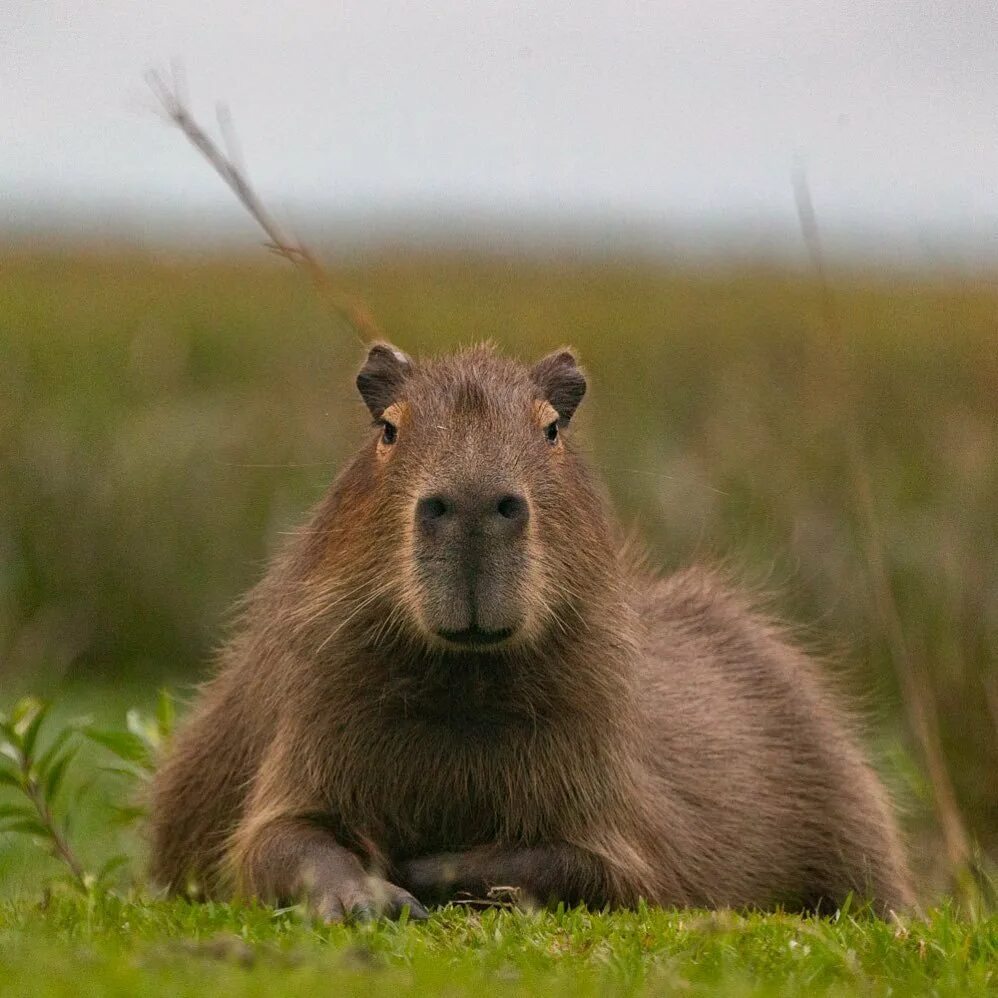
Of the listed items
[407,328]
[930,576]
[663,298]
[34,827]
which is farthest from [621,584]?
[663,298]

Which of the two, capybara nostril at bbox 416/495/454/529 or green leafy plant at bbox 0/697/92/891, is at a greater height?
capybara nostril at bbox 416/495/454/529

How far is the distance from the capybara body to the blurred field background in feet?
11.7

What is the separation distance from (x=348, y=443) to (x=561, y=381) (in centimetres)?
412

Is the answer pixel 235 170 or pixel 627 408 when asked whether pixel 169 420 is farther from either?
pixel 235 170

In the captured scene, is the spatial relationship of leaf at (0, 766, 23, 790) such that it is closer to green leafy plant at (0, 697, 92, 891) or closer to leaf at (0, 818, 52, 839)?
green leafy plant at (0, 697, 92, 891)

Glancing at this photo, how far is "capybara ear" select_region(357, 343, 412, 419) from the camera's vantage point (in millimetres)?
6074

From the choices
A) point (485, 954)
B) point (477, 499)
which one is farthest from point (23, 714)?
point (485, 954)

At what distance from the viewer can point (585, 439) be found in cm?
855

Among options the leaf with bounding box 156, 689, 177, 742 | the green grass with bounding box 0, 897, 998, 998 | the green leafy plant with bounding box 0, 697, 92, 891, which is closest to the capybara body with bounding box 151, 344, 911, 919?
the green grass with bounding box 0, 897, 998, 998

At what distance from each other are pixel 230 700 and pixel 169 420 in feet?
21.2

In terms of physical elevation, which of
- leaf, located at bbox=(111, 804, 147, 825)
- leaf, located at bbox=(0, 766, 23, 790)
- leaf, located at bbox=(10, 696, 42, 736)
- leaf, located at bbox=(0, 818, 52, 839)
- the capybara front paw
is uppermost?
leaf, located at bbox=(10, 696, 42, 736)

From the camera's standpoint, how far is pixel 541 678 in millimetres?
5762

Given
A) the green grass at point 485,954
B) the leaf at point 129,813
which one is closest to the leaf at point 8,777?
the leaf at point 129,813

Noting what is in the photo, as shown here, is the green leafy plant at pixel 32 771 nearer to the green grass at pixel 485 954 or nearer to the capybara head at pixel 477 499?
the green grass at pixel 485 954
